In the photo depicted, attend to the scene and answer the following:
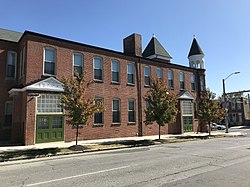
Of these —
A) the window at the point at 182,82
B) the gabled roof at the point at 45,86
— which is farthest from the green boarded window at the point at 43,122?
the window at the point at 182,82

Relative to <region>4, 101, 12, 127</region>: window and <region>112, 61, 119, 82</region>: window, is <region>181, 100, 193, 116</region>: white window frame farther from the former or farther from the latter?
<region>4, 101, 12, 127</region>: window

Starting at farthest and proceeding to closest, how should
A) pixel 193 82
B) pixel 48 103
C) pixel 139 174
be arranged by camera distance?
pixel 193 82 → pixel 48 103 → pixel 139 174

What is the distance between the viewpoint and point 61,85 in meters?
18.5

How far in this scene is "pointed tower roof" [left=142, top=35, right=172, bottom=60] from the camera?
33812mm

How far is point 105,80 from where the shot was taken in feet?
73.4

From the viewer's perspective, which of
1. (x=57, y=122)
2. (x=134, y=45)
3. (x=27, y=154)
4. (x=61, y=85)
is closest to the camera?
(x=27, y=154)

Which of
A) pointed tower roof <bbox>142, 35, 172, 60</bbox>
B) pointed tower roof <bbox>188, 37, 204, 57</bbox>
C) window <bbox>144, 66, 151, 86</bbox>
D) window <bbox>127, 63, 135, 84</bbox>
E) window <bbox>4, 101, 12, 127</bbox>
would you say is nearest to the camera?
window <bbox>4, 101, 12, 127</bbox>

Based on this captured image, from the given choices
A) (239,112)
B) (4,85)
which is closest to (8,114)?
(4,85)

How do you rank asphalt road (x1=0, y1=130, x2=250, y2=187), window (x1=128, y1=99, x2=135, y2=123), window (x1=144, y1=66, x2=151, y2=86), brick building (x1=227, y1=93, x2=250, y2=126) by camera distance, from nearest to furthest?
asphalt road (x1=0, y1=130, x2=250, y2=187) → window (x1=128, y1=99, x2=135, y2=123) → window (x1=144, y1=66, x2=151, y2=86) → brick building (x1=227, y1=93, x2=250, y2=126)

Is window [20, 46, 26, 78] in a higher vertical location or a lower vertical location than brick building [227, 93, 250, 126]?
higher

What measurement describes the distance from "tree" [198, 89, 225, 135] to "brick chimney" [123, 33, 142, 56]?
924 cm

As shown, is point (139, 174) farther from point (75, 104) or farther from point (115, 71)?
point (115, 71)

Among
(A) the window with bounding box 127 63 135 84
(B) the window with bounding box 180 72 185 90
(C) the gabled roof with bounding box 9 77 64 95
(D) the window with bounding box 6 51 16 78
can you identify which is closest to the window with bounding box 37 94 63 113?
(C) the gabled roof with bounding box 9 77 64 95

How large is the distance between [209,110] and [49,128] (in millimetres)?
16885
